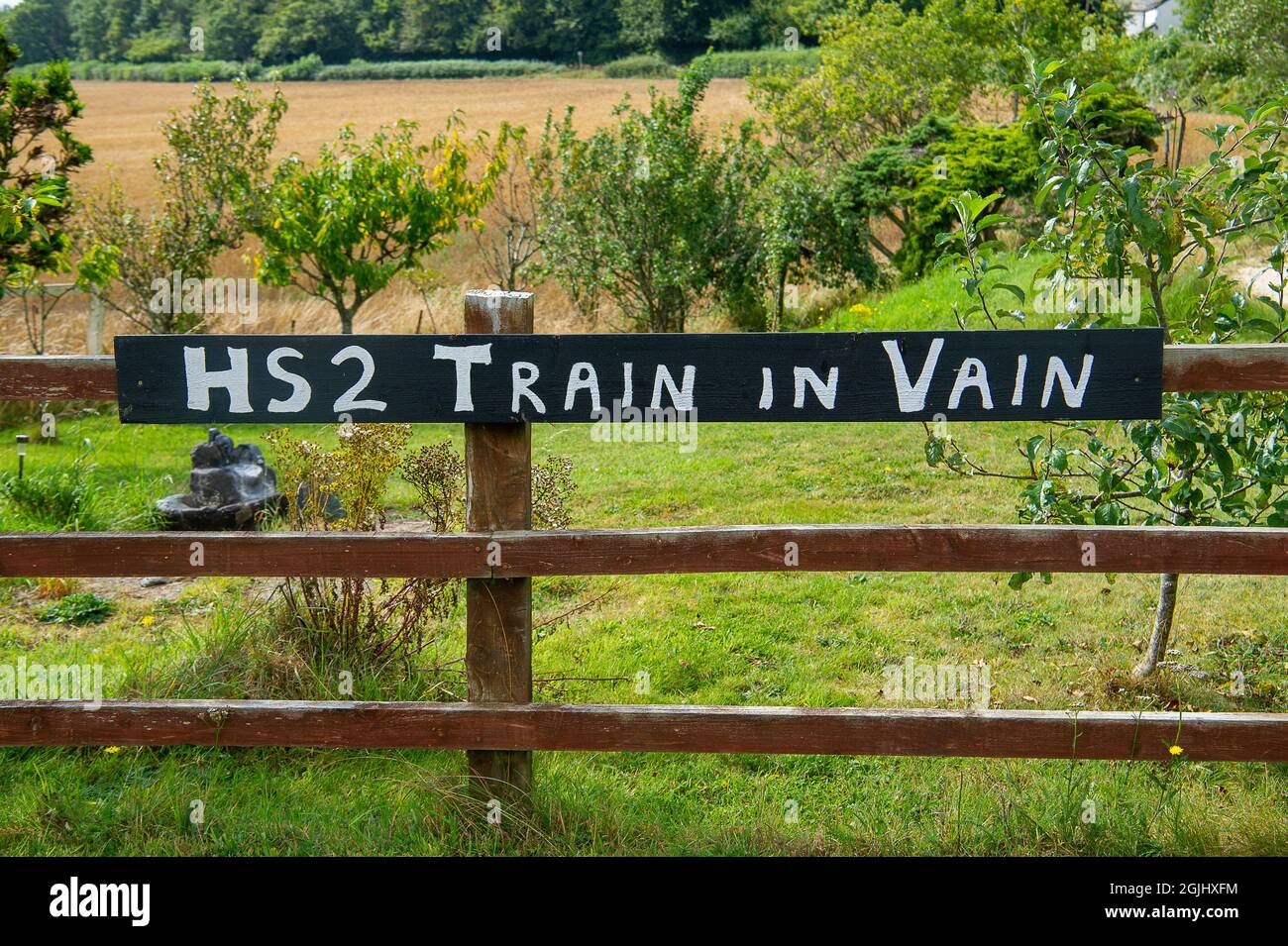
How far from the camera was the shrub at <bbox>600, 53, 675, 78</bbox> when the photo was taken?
4494 cm

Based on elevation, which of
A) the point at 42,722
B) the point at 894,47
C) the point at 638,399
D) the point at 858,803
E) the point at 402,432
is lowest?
the point at 858,803

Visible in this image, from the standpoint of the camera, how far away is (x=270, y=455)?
1074 cm

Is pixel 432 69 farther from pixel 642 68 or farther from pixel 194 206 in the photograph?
pixel 194 206

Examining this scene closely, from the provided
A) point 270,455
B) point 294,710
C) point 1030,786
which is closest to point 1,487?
point 270,455

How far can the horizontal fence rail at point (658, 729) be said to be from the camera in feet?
10.5

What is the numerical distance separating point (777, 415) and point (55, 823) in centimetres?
255

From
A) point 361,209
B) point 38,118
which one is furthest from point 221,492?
point 361,209

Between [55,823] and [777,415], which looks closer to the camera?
[777,415]

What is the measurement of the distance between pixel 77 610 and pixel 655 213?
35.1 feet

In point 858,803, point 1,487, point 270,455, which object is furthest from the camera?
point 270,455

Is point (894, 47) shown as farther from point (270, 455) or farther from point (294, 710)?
point (294, 710)

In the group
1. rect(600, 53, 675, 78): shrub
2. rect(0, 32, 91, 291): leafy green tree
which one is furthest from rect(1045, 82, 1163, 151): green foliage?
rect(600, 53, 675, 78): shrub

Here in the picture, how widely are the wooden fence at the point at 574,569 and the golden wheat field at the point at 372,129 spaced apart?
11.7 metres

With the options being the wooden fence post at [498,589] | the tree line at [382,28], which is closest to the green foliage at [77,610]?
the wooden fence post at [498,589]
